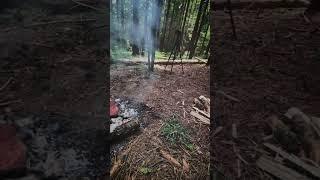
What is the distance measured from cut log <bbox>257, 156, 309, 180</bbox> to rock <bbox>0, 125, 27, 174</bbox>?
97.8 inches

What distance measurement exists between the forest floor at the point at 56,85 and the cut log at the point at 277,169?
1.70 m

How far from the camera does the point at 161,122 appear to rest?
4645 mm

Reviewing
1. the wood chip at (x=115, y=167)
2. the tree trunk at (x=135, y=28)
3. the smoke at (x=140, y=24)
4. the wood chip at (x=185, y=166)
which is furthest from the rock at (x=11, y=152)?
the tree trunk at (x=135, y=28)

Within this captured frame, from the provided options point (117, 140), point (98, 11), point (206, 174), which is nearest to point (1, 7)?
point (98, 11)

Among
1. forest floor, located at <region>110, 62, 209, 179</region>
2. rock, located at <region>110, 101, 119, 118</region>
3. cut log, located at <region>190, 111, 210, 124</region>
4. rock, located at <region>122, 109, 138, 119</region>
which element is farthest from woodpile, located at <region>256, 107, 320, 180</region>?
rock, located at <region>110, 101, 119, 118</region>

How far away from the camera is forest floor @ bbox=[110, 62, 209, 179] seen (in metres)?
3.78

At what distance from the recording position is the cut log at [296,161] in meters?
3.49

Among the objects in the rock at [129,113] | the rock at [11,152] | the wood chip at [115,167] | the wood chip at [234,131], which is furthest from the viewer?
the rock at [129,113]

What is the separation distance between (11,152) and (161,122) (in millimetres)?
1961

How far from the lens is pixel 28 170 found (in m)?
3.46

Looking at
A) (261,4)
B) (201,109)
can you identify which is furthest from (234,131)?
(261,4)

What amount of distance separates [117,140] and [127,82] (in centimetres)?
185

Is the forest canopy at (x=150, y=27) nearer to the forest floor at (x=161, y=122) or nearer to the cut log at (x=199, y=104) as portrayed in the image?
the forest floor at (x=161, y=122)

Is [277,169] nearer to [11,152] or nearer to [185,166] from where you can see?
[185,166]
